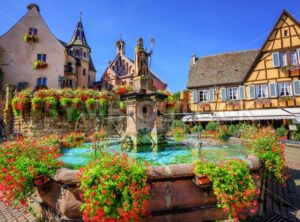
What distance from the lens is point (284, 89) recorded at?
20.5 m

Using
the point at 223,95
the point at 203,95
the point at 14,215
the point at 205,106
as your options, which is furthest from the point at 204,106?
the point at 14,215

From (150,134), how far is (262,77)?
18.7 metres

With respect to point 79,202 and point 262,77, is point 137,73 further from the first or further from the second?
point 262,77

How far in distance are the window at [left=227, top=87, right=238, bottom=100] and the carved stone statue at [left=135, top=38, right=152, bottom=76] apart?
17260mm

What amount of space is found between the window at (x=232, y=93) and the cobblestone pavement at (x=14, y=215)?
22.7m

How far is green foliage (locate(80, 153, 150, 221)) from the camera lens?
291 centimetres

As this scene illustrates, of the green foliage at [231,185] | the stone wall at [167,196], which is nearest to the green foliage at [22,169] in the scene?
the stone wall at [167,196]

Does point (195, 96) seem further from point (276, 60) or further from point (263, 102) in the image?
point (276, 60)

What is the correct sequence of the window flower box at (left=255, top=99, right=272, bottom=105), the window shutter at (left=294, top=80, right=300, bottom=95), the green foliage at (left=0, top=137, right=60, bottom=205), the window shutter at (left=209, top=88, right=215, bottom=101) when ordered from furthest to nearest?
the window shutter at (left=209, top=88, right=215, bottom=101) → the window flower box at (left=255, top=99, right=272, bottom=105) → the window shutter at (left=294, top=80, right=300, bottom=95) → the green foliage at (left=0, top=137, right=60, bottom=205)

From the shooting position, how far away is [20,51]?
83.3 feet

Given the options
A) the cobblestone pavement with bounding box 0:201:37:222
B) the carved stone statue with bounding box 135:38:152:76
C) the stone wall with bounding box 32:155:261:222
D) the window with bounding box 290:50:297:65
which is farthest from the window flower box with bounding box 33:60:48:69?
the window with bounding box 290:50:297:65

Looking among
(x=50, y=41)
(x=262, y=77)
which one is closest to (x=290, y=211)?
(x=262, y=77)

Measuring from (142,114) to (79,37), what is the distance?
1227 inches

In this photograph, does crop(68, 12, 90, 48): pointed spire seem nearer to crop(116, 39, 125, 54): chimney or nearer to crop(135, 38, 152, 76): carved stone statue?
crop(116, 39, 125, 54): chimney
